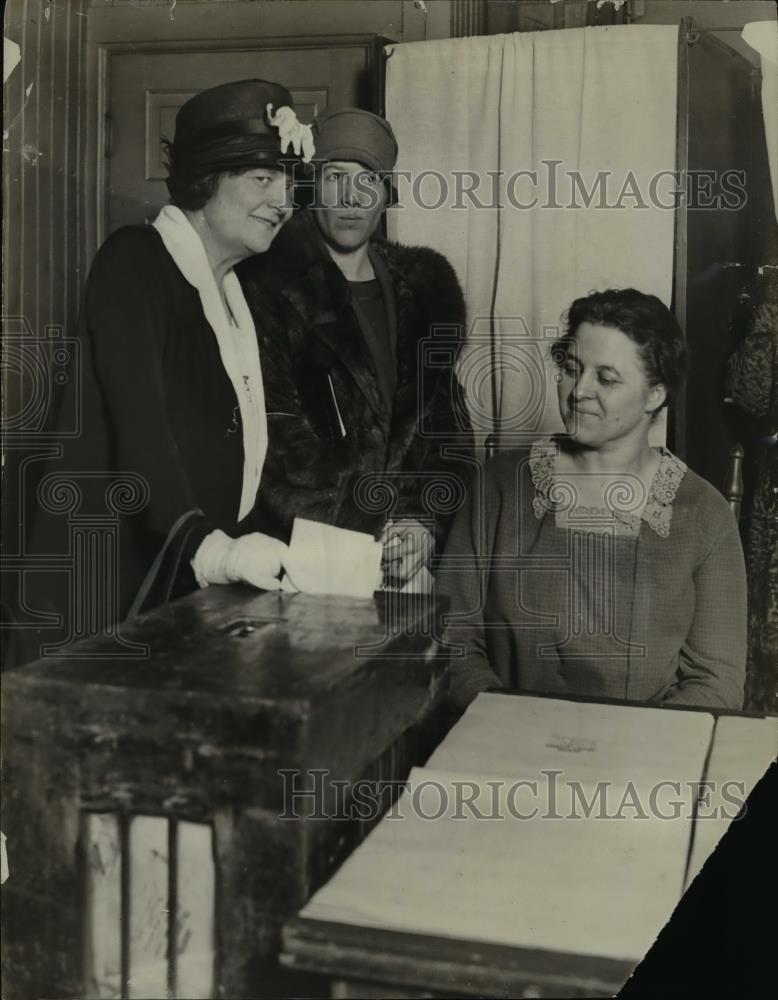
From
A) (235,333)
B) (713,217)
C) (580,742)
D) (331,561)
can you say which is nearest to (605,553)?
(580,742)

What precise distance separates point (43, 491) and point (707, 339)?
997mm

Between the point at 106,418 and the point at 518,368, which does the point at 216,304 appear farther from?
the point at 518,368

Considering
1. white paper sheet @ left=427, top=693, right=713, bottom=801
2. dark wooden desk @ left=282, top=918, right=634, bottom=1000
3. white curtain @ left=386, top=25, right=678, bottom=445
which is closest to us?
dark wooden desk @ left=282, top=918, right=634, bottom=1000

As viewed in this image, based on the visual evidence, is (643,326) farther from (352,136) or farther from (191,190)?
(191,190)

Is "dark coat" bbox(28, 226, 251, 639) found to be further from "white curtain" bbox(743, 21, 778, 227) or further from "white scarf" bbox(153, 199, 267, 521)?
"white curtain" bbox(743, 21, 778, 227)

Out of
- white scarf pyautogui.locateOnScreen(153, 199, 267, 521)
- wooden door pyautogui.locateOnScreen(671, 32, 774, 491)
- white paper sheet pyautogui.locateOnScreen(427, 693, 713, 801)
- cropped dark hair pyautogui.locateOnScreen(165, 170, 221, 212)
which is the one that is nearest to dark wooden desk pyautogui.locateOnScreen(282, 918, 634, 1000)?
white paper sheet pyautogui.locateOnScreen(427, 693, 713, 801)

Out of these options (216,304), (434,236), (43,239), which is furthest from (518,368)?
(43,239)

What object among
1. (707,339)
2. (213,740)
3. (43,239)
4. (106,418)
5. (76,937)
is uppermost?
(43,239)

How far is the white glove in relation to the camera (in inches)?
61.5

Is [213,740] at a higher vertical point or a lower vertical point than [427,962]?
higher

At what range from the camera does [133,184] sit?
159 centimetres

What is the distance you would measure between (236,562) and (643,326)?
679 millimetres

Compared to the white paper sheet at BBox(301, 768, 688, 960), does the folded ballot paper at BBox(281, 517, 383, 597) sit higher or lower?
higher

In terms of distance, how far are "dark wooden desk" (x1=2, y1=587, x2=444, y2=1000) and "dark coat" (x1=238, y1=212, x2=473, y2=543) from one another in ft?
1.14
